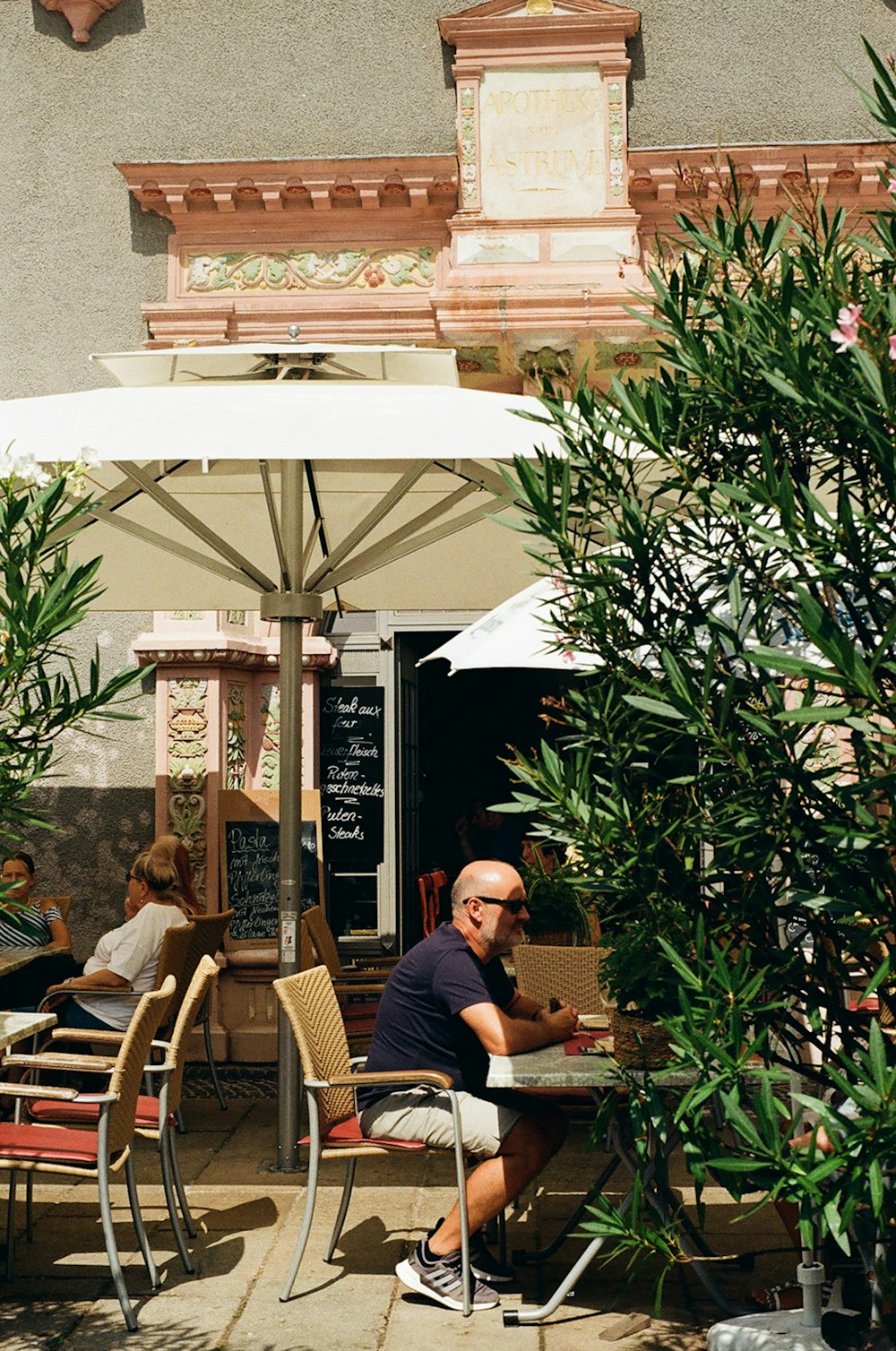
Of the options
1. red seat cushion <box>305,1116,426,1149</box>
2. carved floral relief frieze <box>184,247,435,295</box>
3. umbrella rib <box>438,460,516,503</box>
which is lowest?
red seat cushion <box>305,1116,426,1149</box>

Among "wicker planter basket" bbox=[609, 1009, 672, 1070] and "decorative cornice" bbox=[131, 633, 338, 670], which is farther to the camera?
"decorative cornice" bbox=[131, 633, 338, 670]

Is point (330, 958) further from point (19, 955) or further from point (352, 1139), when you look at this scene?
point (352, 1139)

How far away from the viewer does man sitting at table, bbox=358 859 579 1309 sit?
4.70 m

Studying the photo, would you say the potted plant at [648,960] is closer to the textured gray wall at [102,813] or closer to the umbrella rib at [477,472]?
the umbrella rib at [477,472]

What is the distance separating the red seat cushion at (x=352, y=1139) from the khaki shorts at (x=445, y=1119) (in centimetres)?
2

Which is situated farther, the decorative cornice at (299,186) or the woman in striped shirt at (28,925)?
the decorative cornice at (299,186)

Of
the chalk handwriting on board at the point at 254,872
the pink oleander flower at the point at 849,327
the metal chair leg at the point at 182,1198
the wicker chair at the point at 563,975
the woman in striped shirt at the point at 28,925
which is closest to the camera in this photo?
the pink oleander flower at the point at 849,327

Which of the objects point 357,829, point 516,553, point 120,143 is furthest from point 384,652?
point 120,143

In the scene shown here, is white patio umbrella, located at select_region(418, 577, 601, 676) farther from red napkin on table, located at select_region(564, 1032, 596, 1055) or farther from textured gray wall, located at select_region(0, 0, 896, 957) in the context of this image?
textured gray wall, located at select_region(0, 0, 896, 957)

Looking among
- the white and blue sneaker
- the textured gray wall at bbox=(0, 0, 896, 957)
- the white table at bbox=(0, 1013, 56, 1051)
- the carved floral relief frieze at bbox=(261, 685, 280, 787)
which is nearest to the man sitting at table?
the white and blue sneaker

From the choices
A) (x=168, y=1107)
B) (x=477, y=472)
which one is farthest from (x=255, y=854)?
(x=168, y=1107)

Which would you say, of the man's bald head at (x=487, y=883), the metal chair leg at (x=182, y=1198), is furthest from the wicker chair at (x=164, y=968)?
the man's bald head at (x=487, y=883)

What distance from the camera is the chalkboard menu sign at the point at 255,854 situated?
30.1 ft

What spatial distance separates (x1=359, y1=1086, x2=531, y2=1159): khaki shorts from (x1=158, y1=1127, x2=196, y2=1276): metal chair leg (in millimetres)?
723
